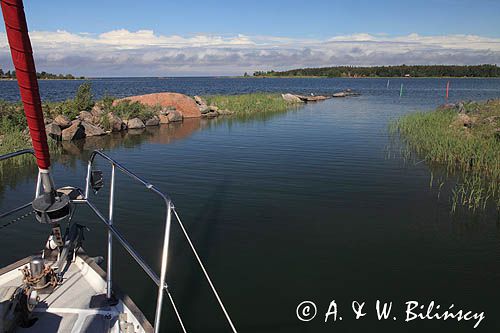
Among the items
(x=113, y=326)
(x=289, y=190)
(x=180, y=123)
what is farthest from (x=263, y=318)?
(x=180, y=123)

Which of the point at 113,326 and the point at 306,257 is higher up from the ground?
the point at 113,326

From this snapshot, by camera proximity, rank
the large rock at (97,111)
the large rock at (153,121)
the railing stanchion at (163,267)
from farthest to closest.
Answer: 1. the large rock at (153,121)
2. the large rock at (97,111)
3. the railing stanchion at (163,267)

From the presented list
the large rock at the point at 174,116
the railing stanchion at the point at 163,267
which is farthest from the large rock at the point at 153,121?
the railing stanchion at the point at 163,267

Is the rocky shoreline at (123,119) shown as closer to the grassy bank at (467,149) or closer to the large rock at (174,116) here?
the large rock at (174,116)

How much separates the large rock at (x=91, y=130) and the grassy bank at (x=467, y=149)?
63.4ft

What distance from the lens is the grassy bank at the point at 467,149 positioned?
543 inches

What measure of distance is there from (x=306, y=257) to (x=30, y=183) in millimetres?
11158

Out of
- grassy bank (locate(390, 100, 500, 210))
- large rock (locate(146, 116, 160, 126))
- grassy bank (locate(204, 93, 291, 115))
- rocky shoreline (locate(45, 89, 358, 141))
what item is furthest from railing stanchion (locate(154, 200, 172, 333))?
grassy bank (locate(204, 93, 291, 115))

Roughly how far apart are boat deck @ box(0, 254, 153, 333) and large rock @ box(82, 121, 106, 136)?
2199 cm

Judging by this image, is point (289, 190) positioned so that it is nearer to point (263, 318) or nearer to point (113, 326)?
point (263, 318)

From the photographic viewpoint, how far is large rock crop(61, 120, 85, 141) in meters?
24.4

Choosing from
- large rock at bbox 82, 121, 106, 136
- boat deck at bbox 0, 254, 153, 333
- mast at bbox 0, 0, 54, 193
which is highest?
mast at bbox 0, 0, 54, 193

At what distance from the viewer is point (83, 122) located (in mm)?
26938

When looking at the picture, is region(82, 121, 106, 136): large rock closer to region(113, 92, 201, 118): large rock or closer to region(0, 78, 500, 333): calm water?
region(0, 78, 500, 333): calm water
